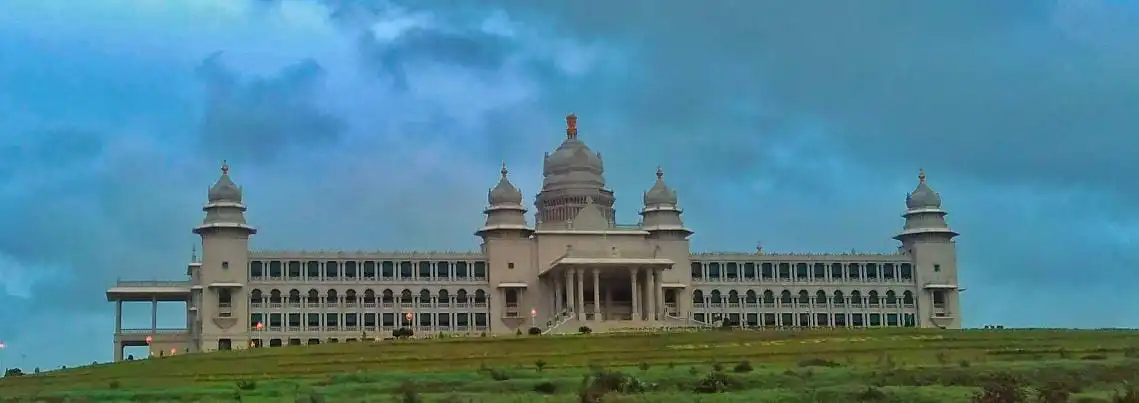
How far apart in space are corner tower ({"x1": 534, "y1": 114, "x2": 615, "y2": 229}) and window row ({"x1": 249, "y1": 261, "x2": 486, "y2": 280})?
958cm

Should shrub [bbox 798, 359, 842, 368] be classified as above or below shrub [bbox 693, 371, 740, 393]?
above

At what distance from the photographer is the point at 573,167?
134m

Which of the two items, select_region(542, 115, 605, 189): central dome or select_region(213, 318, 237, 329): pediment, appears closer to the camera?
select_region(213, 318, 237, 329): pediment

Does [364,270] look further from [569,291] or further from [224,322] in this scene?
[569,291]

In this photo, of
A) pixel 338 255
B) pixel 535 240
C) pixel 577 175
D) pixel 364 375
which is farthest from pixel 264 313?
pixel 364 375

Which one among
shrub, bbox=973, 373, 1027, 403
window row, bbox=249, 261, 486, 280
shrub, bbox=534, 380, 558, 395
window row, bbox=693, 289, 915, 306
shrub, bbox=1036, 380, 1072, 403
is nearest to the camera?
shrub, bbox=973, 373, 1027, 403

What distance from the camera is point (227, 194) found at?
4737 inches

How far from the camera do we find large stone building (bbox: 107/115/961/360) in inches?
4665

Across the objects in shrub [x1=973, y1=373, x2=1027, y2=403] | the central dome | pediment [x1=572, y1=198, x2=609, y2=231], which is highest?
the central dome

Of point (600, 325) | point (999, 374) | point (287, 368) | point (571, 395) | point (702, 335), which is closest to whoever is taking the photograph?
point (571, 395)

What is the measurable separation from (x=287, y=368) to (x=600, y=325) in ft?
124

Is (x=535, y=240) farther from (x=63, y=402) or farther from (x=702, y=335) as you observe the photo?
(x=63, y=402)

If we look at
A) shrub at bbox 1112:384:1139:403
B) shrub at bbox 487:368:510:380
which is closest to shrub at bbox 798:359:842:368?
shrub at bbox 487:368:510:380

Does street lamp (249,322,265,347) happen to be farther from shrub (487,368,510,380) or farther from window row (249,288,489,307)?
shrub (487,368,510,380)
